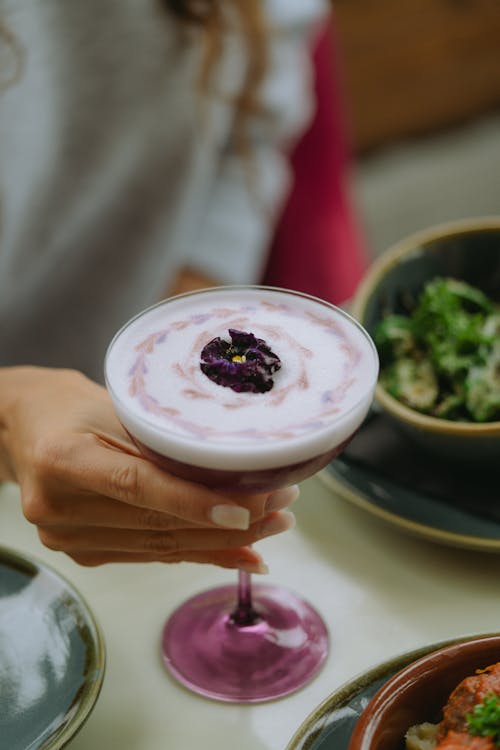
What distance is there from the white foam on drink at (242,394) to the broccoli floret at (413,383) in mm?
334

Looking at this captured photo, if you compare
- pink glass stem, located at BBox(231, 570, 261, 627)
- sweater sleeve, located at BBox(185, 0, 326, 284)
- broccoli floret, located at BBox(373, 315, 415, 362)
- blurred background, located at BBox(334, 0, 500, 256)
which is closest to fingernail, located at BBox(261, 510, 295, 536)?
pink glass stem, located at BBox(231, 570, 261, 627)

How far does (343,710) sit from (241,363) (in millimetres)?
356

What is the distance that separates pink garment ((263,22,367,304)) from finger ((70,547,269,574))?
1.50 m

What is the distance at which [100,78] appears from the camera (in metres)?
1.92

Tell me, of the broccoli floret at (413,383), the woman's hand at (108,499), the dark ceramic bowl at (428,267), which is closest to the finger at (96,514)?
the woman's hand at (108,499)

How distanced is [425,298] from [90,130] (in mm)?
903

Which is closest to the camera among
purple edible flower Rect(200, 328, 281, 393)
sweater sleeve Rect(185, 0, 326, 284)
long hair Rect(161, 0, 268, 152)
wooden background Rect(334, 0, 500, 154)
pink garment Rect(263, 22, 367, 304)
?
purple edible flower Rect(200, 328, 281, 393)

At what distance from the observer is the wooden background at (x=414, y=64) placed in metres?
4.70

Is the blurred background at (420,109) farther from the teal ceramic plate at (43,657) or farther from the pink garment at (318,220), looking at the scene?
the teal ceramic plate at (43,657)

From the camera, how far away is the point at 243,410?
2.93 ft

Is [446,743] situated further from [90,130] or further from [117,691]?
[90,130]

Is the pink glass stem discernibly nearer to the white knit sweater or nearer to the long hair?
the white knit sweater

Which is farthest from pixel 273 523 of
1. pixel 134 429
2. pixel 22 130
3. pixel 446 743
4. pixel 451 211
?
pixel 451 211

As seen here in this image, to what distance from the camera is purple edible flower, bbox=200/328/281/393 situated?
0.91 m
